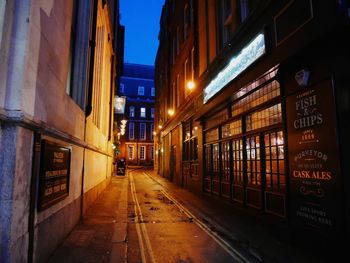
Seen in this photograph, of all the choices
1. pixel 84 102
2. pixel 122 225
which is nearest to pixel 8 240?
pixel 122 225

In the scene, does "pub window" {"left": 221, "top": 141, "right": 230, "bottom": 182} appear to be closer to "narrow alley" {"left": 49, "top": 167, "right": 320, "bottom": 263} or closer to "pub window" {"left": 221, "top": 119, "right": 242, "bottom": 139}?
"pub window" {"left": 221, "top": 119, "right": 242, "bottom": 139}

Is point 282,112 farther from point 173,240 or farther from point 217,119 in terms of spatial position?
point 217,119

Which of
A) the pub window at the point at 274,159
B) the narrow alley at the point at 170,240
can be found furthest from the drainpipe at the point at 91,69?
the pub window at the point at 274,159

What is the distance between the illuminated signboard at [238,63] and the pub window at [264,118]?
1411 mm

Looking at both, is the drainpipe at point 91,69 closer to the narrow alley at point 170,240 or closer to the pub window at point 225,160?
the narrow alley at point 170,240

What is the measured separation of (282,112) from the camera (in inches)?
265

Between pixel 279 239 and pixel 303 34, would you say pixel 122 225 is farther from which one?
pixel 303 34

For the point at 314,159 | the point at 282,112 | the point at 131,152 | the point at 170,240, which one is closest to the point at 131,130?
the point at 131,152

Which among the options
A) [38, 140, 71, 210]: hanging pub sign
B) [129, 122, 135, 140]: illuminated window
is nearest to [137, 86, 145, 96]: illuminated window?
[129, 122, 135, 140]: illuminated window

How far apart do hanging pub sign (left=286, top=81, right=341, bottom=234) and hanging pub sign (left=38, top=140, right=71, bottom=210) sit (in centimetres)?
491

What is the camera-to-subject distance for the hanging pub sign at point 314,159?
16.8 feet

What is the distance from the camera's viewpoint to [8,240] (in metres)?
3.45

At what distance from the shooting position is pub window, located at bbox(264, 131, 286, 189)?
7145 millimetres

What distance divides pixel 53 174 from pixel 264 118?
18.4ft
